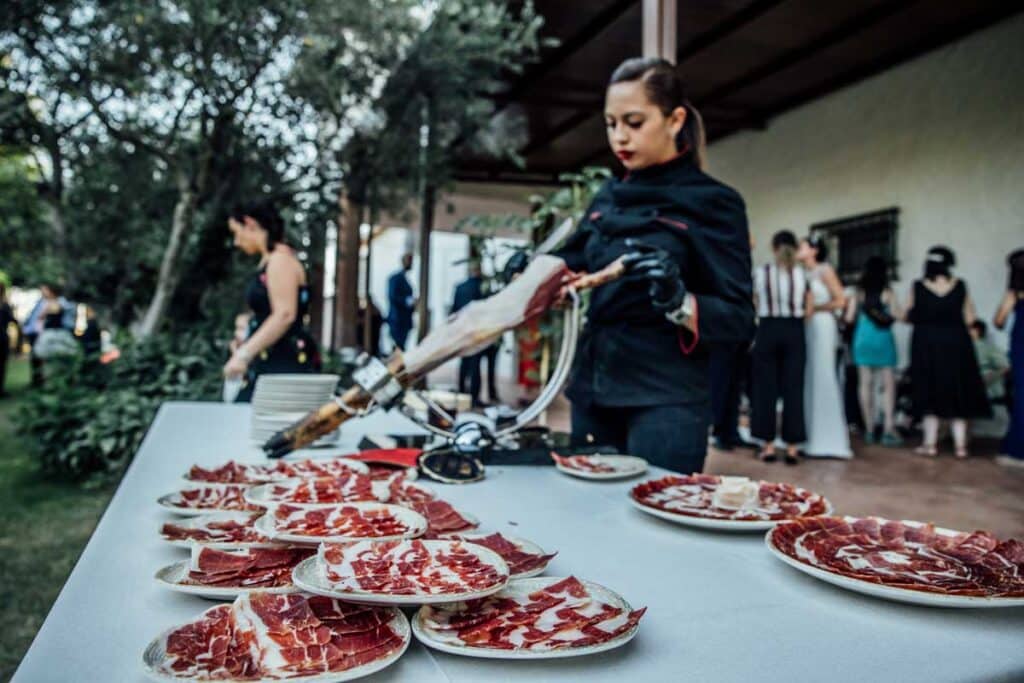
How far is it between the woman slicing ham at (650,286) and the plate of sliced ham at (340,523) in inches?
31.5

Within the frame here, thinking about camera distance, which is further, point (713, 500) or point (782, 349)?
point (782, 349)

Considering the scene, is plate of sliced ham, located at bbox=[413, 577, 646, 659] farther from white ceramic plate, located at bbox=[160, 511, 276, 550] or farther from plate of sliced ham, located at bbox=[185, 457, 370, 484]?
plate of sliced ham, located at bbox=[185, 457, 370, 484]

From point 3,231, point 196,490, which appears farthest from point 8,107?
point 196,490

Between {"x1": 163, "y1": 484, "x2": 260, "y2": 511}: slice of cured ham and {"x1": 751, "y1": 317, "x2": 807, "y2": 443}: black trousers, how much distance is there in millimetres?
4780

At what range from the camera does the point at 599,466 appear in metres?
1.46

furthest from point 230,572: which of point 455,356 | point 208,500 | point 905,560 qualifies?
point 905,560

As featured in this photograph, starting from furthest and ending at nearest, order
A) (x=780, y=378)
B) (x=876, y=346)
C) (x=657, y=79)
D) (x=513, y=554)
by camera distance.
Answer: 1. (x=876, y=346)
2. (x=780, y=378)
3. (x=657, y=79)
4. (x=513, y=554)

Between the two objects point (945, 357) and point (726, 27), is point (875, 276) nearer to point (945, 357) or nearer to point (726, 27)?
point (945, 357)

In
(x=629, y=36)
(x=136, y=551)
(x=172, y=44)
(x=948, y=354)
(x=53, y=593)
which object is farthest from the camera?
(x=629, y=36)

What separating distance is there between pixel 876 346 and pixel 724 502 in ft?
20.4

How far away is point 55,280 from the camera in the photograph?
607 cm

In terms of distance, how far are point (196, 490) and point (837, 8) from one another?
23.2ft

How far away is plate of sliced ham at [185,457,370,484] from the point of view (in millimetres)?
1294

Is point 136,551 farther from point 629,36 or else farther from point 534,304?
point 629,36
